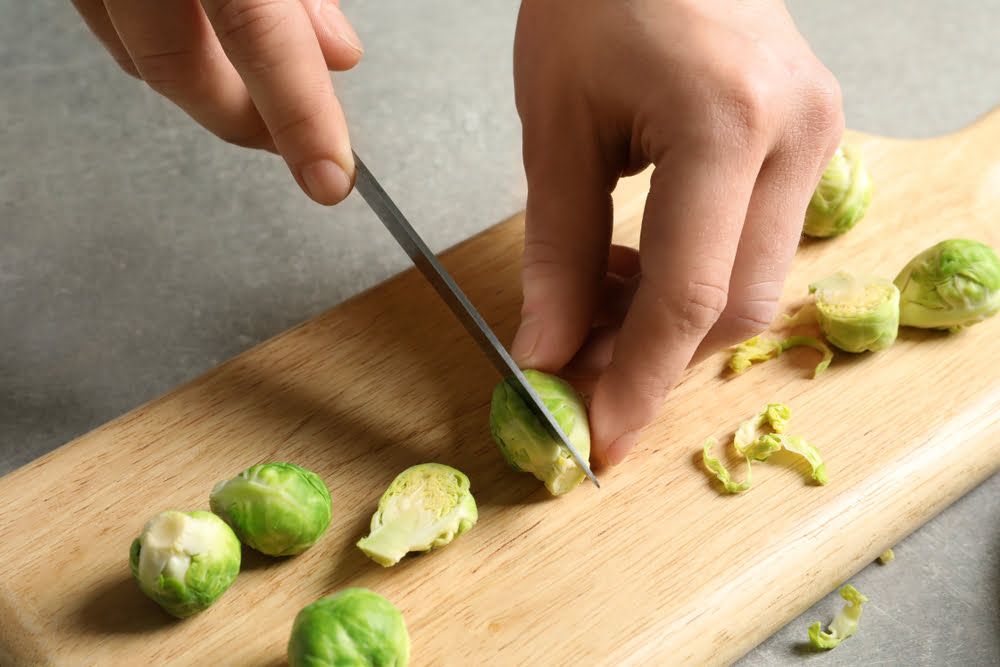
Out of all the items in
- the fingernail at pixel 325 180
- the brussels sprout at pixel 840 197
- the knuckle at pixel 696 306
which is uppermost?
the fingernail at pixel 325 180

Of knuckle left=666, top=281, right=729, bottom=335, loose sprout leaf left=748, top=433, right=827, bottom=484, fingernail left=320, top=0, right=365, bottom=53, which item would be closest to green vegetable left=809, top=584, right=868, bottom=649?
loose sprout leaf left=748, top=433, right=827, bottom=484

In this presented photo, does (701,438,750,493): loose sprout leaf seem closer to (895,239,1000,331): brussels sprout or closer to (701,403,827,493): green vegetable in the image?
(701,403,827,493): green vegetable

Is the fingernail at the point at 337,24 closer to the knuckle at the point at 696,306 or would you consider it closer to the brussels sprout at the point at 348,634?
the knuckle at the point at 696,306

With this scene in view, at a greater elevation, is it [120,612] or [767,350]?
[767,350]

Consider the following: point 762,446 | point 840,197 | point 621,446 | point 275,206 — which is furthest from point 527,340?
point 275,206

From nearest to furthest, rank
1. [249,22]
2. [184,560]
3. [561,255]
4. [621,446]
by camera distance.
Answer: [249,22]
[184,560]
[621,446]
[561,255]

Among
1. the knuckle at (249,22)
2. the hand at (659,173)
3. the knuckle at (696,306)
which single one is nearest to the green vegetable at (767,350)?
the hand at (659,173)

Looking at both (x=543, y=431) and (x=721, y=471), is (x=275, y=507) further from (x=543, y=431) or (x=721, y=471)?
(x=721, y=471)

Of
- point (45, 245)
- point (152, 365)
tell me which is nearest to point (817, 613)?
point (152, 365)
